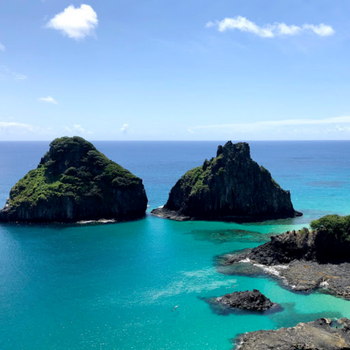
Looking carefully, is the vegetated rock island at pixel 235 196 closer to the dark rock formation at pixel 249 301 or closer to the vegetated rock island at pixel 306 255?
the vegetated rock island at pixel 306 255

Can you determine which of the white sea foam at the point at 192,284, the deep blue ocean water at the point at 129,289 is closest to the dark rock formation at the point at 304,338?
the deep blue ocean water at the point at 129,289

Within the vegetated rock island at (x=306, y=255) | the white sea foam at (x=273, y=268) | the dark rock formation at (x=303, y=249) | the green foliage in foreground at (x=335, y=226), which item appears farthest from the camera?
the green foliage in foreground at (x=335, y=226)

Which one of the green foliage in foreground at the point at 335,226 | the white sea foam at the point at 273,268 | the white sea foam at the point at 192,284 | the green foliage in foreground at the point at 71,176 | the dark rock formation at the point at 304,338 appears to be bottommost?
the dark rock formation at the point at 304,338

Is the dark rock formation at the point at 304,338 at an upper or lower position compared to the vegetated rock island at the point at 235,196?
lower

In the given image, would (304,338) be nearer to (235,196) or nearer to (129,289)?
(129,289)

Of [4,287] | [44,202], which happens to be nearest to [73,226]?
[44,202]
